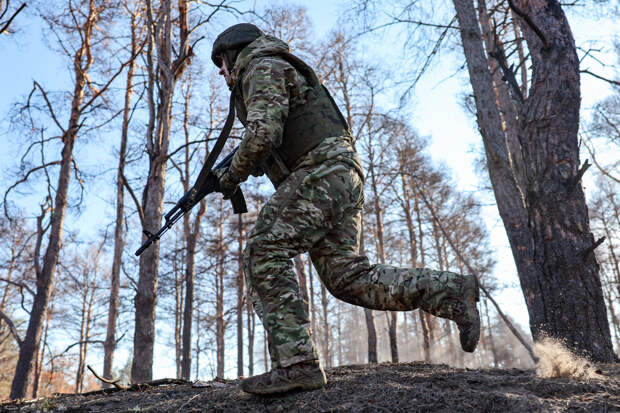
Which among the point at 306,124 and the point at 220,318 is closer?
the point at 306,124

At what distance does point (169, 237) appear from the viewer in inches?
859

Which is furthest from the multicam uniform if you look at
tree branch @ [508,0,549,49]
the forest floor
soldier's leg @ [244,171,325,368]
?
tree branch @ [508,0,549,49]

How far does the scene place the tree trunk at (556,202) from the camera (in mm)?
4012

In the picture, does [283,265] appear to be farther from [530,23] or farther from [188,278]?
[188,278]

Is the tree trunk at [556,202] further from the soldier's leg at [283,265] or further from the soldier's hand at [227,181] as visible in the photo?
the soldier's hand at [227,181]

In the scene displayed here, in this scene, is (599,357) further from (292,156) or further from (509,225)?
(292,156)

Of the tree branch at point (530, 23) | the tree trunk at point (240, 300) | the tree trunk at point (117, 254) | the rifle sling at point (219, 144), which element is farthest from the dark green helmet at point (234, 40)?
the tree trunk at point (240, 300)

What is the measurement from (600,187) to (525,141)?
2391 centimetres

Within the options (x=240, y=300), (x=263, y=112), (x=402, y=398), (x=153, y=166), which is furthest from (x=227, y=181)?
(x=240, y=300)

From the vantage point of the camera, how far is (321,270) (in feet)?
9.03

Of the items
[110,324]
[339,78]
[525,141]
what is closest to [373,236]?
[339,78]

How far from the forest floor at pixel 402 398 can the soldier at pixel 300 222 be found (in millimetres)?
149

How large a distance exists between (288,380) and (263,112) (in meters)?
1.46

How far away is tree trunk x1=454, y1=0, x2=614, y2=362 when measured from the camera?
4.01 meters
